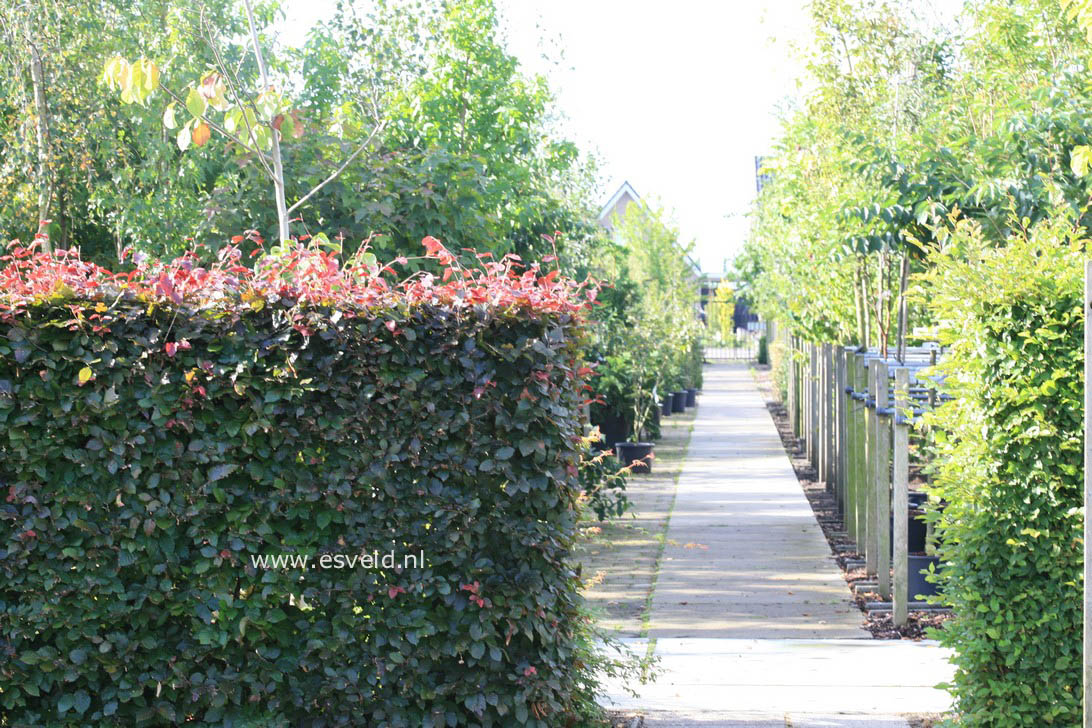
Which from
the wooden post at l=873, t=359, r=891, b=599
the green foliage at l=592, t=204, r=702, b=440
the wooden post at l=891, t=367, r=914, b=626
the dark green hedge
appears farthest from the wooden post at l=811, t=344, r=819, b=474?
the dark green hedge

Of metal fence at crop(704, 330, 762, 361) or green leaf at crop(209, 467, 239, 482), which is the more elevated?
green leaf at crop(209, 467, 239, 482)

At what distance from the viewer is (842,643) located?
6.44m

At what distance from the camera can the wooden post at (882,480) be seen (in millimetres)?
7598

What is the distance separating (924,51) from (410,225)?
645 cm

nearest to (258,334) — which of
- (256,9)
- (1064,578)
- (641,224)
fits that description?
(1064,578)

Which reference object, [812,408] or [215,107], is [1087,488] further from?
[812,408]

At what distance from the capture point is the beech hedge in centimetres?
414

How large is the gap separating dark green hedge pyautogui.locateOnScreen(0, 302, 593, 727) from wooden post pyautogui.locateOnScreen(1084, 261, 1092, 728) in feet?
6.06

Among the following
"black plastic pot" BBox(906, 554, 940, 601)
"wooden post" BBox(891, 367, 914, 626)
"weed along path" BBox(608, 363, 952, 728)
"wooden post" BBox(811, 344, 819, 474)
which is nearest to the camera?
"weed along path" BBox(608, 363, 952, 728)

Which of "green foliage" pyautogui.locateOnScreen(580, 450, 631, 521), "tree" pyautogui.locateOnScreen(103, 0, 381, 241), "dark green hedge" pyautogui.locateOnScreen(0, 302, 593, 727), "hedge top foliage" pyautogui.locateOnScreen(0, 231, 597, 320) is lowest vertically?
"green foliage" pyautogui.locateOnScreen(580, 450, 631, 521)

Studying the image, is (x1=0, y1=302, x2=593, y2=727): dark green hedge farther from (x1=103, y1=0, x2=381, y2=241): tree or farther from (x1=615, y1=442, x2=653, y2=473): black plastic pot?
(x1=615, y1=442, x2=653, y2=473): black plastic pot

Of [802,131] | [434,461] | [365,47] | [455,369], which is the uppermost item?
[365,47]

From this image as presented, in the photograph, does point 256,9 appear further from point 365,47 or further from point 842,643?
point 842,643

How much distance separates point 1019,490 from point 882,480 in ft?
10.9
